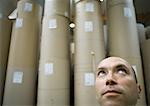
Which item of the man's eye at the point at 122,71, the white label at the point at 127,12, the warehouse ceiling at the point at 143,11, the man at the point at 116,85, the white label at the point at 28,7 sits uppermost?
the warehouse ceiling at the point at 143,11

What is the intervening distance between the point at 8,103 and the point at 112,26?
98 centimetres

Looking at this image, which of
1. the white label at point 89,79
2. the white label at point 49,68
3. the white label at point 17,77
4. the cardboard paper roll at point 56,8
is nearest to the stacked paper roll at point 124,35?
the white label at point 89,79

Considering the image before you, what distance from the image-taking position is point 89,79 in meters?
1.39

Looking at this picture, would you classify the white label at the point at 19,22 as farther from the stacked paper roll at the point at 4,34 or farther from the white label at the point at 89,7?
the white label at the point at 89,7

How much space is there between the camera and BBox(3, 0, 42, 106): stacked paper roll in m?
1.43

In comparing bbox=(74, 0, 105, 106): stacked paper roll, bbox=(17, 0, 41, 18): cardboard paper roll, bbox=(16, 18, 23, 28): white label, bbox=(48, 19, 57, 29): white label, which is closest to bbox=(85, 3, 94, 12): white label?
bbox=(74, 0, 105, 106): stacked paper roll

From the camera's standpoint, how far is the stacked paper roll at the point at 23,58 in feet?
4.69

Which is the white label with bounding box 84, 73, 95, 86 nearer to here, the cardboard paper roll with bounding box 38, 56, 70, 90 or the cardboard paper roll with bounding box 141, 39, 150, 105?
the cardboard paper roll with bounding box 38, 56, 70, 90

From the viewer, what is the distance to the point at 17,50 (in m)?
1.53

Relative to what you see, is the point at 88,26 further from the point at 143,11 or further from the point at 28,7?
the point at 143,11

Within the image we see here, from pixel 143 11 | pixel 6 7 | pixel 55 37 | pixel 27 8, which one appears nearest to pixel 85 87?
pixel 55 37

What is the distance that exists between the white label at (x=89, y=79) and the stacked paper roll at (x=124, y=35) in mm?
275

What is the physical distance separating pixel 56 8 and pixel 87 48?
1.46 ft

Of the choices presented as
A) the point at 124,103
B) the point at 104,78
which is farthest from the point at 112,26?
the point at 124,103
